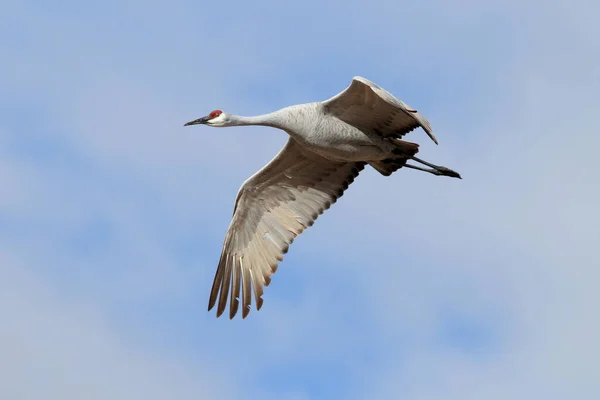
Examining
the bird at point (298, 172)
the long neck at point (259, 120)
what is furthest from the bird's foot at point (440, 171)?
the long neck at point (259, 120)

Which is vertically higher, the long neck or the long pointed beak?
the long pointed beak

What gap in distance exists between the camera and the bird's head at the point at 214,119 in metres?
18.3

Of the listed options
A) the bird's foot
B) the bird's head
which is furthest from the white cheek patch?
the bird's foot

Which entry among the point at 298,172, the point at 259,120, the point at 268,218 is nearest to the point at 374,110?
the point at 259,120

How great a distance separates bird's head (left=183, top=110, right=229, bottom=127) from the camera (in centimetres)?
1834

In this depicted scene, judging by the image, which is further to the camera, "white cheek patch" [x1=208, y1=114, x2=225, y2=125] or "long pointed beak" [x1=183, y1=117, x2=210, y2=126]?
"long pointed beak" [x1=183, y1=117, x2=210, y2=126]

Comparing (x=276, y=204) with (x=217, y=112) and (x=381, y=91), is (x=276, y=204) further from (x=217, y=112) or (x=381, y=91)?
(x=381, y=91)

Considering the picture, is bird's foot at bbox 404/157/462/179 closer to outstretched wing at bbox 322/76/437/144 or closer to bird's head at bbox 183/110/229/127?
outstretched wing at bbox 322/76/437/144

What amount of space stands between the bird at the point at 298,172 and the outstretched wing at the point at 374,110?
0.05 ft

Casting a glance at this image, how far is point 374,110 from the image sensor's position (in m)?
17.9

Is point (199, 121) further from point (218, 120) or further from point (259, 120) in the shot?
point (259, 120)

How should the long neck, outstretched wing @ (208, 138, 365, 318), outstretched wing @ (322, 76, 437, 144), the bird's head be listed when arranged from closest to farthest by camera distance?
outstretched wing @ (322, 76, 437, 144) < the long neck < the bird's head < outstretched wing @ (208, 138, 365, 318)

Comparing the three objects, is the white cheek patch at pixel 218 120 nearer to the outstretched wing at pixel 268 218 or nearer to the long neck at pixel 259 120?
the long neck at pixel 259 120

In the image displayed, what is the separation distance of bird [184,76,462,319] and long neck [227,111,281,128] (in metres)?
0.01
